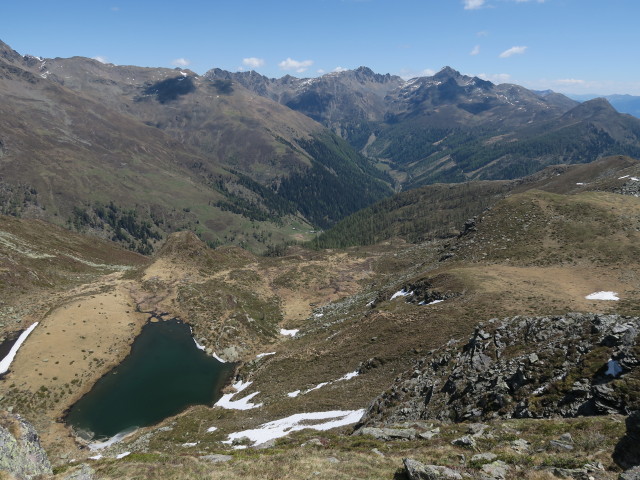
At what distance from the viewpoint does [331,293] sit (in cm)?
12150

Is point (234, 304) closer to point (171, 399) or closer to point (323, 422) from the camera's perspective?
point (171, 399)

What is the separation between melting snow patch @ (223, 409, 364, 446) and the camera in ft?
135

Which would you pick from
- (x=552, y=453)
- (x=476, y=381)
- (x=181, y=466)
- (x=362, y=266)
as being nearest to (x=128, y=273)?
(x=362, y=266)

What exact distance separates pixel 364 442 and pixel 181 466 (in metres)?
13.2

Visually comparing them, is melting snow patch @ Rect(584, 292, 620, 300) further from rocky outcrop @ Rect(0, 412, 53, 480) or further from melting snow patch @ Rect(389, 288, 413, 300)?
rocky outcrop @ Rect(0, 412, 53, 480)

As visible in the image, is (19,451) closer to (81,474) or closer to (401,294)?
(81,474)

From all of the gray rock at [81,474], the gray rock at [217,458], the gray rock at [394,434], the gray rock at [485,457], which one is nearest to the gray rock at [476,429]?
the gray rock at [485,457]

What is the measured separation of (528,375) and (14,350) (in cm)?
8635

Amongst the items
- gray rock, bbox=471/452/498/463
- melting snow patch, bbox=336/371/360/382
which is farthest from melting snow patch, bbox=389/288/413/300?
gray rock, bbox=471/452/498/463

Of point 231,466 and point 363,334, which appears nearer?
point 231,466

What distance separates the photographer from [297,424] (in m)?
43.0

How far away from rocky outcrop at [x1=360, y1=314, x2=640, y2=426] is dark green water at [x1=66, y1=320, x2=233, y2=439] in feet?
142

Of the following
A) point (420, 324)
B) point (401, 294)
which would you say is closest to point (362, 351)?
point (420, 324)

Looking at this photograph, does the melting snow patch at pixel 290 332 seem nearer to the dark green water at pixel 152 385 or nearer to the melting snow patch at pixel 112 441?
the dark green water at pixel 152 385
